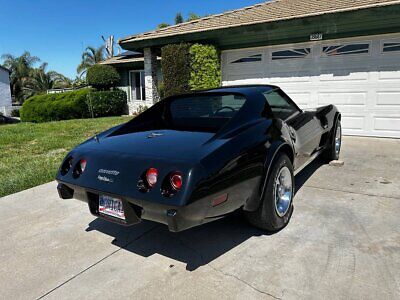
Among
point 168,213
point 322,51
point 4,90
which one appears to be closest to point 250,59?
point 322,51

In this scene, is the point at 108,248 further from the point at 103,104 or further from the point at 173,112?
the point at 103,104

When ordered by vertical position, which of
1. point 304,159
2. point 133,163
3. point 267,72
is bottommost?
point 304,159

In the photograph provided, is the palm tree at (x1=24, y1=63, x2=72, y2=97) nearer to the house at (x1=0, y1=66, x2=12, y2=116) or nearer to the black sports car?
the house at (x1=0, y1=66, x2=12, y2=116)

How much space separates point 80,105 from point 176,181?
15.1m

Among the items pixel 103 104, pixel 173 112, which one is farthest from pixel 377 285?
pixel 103 104

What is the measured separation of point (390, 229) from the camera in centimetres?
304

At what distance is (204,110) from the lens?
351 cm

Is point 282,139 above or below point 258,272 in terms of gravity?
above

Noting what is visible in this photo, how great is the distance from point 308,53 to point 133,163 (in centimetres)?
762

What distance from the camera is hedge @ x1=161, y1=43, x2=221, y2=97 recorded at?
31.9 feet

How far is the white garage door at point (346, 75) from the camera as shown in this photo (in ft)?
25.5

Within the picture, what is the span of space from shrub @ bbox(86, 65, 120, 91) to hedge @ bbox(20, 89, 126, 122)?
59 cm

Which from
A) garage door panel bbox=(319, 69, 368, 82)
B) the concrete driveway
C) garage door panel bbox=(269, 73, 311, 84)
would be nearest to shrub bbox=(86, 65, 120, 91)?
garage door panel bbox=(269, 73, 311, 84)

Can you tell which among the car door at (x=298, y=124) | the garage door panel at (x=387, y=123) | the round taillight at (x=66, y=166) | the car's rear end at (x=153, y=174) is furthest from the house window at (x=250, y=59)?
the round taillight at (x=66, y=166)
